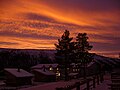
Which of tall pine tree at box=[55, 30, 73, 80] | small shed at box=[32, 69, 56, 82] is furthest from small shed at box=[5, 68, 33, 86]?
tall pine tree at box=[55, 30, 73, 80]

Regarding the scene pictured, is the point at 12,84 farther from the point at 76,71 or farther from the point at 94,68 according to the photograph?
the point at 94,68

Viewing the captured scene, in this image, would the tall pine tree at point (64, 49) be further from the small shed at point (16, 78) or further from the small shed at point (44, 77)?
the small shed at point (16, 78)

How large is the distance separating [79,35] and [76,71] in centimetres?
2204

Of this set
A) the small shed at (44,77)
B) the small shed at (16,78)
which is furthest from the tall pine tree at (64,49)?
the small shed at (16,78)

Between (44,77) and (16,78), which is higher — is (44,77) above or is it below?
below

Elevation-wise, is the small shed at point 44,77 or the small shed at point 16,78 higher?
the small shed at point 16,78

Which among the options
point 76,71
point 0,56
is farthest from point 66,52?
point 0,56

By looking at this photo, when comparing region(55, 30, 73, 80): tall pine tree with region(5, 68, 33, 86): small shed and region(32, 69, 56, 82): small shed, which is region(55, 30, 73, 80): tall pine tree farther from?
region(5, 68, 33, 86): small shed

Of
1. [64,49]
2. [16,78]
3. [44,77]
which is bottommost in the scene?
[44,77]

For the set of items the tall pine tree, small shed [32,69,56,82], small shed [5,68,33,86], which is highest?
the tall pine tree

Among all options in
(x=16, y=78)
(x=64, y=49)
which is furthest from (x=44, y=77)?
(x=16, y=78)

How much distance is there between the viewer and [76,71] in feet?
338

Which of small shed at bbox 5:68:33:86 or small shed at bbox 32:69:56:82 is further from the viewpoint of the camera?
small shed at bbox 32:69:56:82

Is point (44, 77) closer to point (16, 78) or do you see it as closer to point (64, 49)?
point (64, 49)
